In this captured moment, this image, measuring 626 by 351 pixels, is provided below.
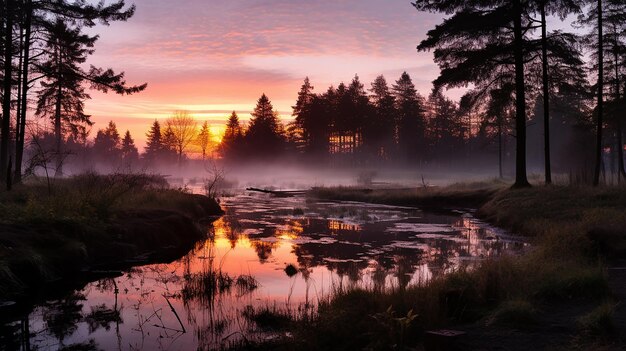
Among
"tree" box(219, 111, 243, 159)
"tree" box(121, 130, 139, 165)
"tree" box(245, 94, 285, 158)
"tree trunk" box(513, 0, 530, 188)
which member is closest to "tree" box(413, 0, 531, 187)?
"tree trunk" box(513, 0, 530, 188)

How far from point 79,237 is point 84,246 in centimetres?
56

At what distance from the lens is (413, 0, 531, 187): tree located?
24.9 metres

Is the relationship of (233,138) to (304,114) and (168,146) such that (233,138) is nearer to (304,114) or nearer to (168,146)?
(304,114)

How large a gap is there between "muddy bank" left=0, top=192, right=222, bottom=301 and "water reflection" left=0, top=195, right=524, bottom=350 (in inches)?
29.7

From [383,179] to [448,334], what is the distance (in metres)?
60.5

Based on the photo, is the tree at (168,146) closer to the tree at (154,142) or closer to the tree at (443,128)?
the tree at (154,142)

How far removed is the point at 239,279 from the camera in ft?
34.2

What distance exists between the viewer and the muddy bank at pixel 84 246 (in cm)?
974

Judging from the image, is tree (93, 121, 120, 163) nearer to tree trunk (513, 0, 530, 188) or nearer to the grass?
the grass

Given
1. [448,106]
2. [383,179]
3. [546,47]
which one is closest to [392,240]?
[546,47]

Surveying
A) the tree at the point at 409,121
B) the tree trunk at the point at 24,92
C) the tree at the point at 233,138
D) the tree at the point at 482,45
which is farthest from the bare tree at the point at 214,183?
the tree at the point at 409,121

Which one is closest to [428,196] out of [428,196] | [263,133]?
[428,196]

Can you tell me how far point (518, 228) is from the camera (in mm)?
18000

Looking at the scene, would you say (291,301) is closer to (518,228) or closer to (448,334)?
(448,334)
